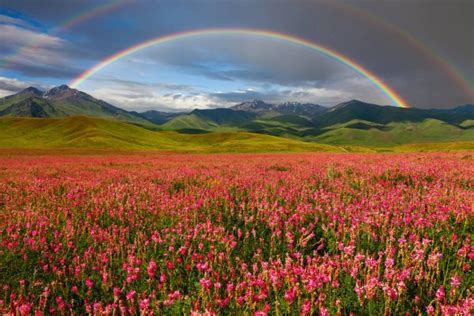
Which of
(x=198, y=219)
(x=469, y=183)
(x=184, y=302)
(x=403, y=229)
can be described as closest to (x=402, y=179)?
(x=469, y=183)

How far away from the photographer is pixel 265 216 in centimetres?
559

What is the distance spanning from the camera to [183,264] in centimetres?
407

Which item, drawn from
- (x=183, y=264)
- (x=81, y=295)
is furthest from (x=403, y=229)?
(x=81, y=295)

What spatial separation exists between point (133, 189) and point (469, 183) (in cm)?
917

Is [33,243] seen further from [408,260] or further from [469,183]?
[469,183]

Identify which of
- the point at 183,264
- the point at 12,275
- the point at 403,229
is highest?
the point at 403,229

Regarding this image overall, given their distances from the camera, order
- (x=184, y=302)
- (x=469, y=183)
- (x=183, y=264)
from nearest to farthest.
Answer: (x=184, y=302), (x=183, y=264), (x=469, y=183)

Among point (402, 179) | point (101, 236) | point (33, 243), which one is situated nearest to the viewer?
point (33, 243)

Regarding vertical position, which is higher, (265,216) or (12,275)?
(265,216)

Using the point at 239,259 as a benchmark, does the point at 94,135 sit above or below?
below

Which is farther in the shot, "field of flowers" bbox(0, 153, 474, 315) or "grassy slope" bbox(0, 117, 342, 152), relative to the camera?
"grassy slope" bbox(0, 117, 342, 152)

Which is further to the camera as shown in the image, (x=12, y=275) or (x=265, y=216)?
(x=265, y=216)

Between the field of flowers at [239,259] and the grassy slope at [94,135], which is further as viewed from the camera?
the grassy slope at [94,135]

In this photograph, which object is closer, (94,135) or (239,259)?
→ (239,259)
